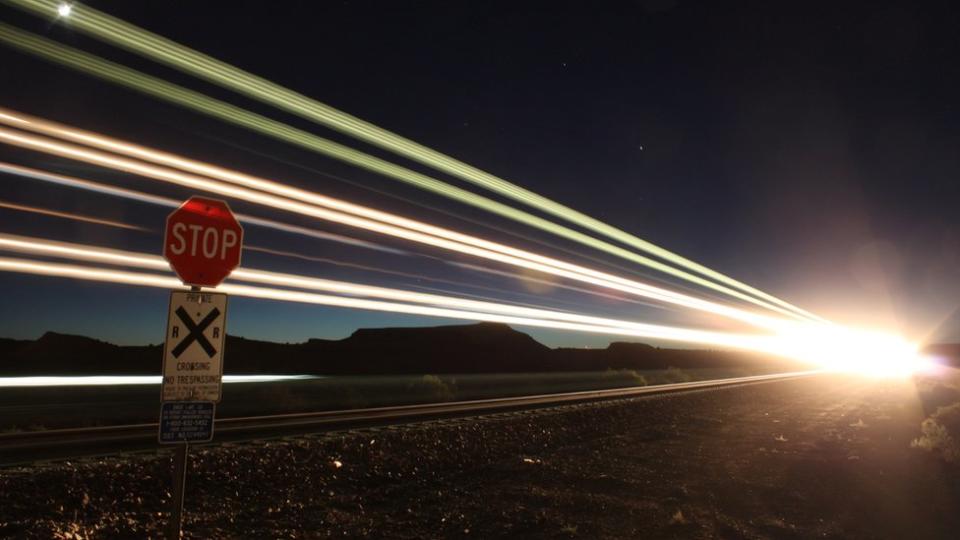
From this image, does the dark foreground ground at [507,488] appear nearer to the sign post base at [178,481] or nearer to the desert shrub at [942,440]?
the desert shrub at [942,440]

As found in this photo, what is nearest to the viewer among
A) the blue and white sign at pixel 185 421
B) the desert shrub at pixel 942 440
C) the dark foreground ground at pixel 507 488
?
the blue and white sign at pixel 185 421

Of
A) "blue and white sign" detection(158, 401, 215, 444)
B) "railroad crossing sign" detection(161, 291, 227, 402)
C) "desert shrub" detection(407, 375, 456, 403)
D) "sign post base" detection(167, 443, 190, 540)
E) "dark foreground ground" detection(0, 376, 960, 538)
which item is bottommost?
"desert shrub" detection(407, 375, 456, 403)

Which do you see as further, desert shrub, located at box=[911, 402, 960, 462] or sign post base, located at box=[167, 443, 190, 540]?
desert shrub, located at box=[911, 402, 960, 462]

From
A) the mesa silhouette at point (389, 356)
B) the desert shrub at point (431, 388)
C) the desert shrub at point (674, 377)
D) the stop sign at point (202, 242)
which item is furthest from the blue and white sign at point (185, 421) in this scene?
the mesa silhouette at point (389, 356)

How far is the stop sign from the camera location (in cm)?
521

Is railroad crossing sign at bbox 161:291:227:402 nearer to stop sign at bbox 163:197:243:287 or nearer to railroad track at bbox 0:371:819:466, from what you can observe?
stop sign at bbox 163:197:243:287

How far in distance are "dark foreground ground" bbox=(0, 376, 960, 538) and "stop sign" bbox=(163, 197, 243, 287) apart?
402 cm

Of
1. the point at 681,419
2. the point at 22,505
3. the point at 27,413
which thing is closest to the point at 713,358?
the point at 681,419

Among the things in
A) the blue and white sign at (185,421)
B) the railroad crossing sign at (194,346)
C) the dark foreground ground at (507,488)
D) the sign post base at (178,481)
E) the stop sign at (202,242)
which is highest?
the stop sign at (202,242)

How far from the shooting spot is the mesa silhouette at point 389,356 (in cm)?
6538

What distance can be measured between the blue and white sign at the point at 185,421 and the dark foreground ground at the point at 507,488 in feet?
10.7

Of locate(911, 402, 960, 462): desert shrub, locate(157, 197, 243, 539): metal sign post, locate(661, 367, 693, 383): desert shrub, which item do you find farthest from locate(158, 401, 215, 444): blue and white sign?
locate(661, 367, 693, 383): desert shrub

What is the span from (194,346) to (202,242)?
3.12 ft

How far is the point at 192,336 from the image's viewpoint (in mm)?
4984
